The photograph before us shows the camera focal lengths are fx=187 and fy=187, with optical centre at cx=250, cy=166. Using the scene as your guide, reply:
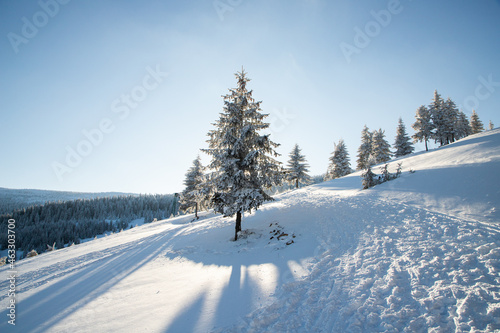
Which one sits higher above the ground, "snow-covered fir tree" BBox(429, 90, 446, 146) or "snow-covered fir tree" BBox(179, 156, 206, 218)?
"snow-covered fir tree" BBox(429, 90, 446, 146)

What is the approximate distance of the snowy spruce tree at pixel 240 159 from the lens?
1119cm

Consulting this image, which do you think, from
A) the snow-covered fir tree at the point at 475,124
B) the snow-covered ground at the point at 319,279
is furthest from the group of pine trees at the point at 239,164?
the snow-covered fir tree at the point at 475,124

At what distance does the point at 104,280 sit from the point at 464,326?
11.6 metres

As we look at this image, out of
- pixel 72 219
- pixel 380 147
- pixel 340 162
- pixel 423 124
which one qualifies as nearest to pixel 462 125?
pixel 423 124

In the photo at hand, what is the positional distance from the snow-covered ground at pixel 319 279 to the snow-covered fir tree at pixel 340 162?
27.6 meters

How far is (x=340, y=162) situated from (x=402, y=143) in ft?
49.3

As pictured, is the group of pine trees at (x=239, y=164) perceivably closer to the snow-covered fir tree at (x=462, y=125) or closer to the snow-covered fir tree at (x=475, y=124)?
the snow-covered fir tree at (x=462, y=125)

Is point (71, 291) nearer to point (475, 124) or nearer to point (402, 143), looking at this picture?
point (402, 143)

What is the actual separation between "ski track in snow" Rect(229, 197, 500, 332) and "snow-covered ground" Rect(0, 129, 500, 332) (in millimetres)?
25

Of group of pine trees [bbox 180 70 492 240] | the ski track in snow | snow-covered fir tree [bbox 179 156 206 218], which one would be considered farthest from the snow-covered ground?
snow-covered fir tree [bbox 179 156 206 218]

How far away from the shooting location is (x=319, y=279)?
5.95 m

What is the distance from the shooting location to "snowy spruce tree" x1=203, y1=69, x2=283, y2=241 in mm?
11188

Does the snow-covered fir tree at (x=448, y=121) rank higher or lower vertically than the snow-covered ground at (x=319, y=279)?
higher

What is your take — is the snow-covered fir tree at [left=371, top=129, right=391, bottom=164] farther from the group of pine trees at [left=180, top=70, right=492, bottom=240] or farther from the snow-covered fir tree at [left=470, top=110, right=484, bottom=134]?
the group of pine trees at [left=180, top=70, right=492, bottom=240]
